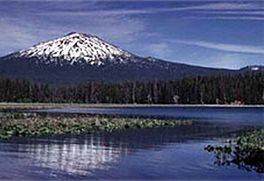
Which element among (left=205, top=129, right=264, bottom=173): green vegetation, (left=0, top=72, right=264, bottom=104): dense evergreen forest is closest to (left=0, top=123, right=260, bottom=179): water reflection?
(left=205, top=129, right=264, bottom=173): green vegetation

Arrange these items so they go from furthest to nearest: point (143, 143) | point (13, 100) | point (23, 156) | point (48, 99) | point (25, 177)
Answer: point (48, 99)
point (13, 100)
point (143, 143)
point (23, 156)
point (25, 177)

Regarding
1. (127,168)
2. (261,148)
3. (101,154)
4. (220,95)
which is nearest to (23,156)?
(101,154)

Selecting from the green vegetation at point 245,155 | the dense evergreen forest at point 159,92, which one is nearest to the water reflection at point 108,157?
the green vegetation at point 245,155

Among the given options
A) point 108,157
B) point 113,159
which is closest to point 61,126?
point 108,157

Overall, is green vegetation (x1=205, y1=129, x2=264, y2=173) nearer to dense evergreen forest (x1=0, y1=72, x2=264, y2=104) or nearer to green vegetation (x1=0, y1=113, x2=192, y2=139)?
green vegetation (x1=0, y1=113, x2=192, y2=139)

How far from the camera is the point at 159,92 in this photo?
441 feet

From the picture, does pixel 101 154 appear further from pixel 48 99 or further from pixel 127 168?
pixel 48 99

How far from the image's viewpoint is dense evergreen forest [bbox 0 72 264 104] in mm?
122062

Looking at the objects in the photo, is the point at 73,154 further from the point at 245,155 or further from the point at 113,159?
the point at 245,155

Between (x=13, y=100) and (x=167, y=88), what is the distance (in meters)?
35.0

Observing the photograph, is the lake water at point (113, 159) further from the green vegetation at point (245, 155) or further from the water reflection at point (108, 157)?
the green vegetation at point (245, 155)

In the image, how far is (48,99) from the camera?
132375 millimetres

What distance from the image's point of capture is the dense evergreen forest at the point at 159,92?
122062mm

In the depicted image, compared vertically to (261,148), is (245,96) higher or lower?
higher
